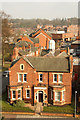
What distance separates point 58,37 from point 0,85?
62403 millimetres

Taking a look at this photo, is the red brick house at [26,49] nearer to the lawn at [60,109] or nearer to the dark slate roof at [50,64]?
the dark slate roof at [50,64]

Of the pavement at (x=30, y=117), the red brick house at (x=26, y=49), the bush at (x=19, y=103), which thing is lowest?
the pavement at (x=30, y=117)

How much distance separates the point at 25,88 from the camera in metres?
28.6

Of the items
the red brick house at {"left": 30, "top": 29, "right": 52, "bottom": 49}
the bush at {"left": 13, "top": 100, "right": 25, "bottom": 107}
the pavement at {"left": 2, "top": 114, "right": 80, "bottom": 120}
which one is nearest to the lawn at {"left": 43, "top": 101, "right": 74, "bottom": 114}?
the pavement at {"left": 2, "top": 114, "right": 80, "bottom": 120}

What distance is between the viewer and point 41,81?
93.9 feet

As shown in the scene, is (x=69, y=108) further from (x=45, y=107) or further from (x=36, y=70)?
(x=36, y=70)

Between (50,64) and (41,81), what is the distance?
Answer: 107 inches

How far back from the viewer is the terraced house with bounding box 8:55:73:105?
2802 centimetres

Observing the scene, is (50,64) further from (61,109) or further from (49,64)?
(61,109)

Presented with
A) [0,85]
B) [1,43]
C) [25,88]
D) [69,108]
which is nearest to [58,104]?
[69,108]

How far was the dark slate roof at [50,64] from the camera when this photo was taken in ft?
92.5

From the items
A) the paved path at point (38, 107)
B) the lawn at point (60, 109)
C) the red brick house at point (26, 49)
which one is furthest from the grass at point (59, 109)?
the red brick house at point (26, 49)

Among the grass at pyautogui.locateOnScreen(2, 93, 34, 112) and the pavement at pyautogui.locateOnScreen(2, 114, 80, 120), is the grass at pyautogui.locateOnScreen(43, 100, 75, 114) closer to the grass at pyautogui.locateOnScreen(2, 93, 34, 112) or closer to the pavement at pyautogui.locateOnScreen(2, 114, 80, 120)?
the pavement at pyautogui.locateOnScreen(2, 114, 80, 120)

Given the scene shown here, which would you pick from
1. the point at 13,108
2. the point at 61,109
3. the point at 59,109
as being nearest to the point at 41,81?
the point at 59,109
